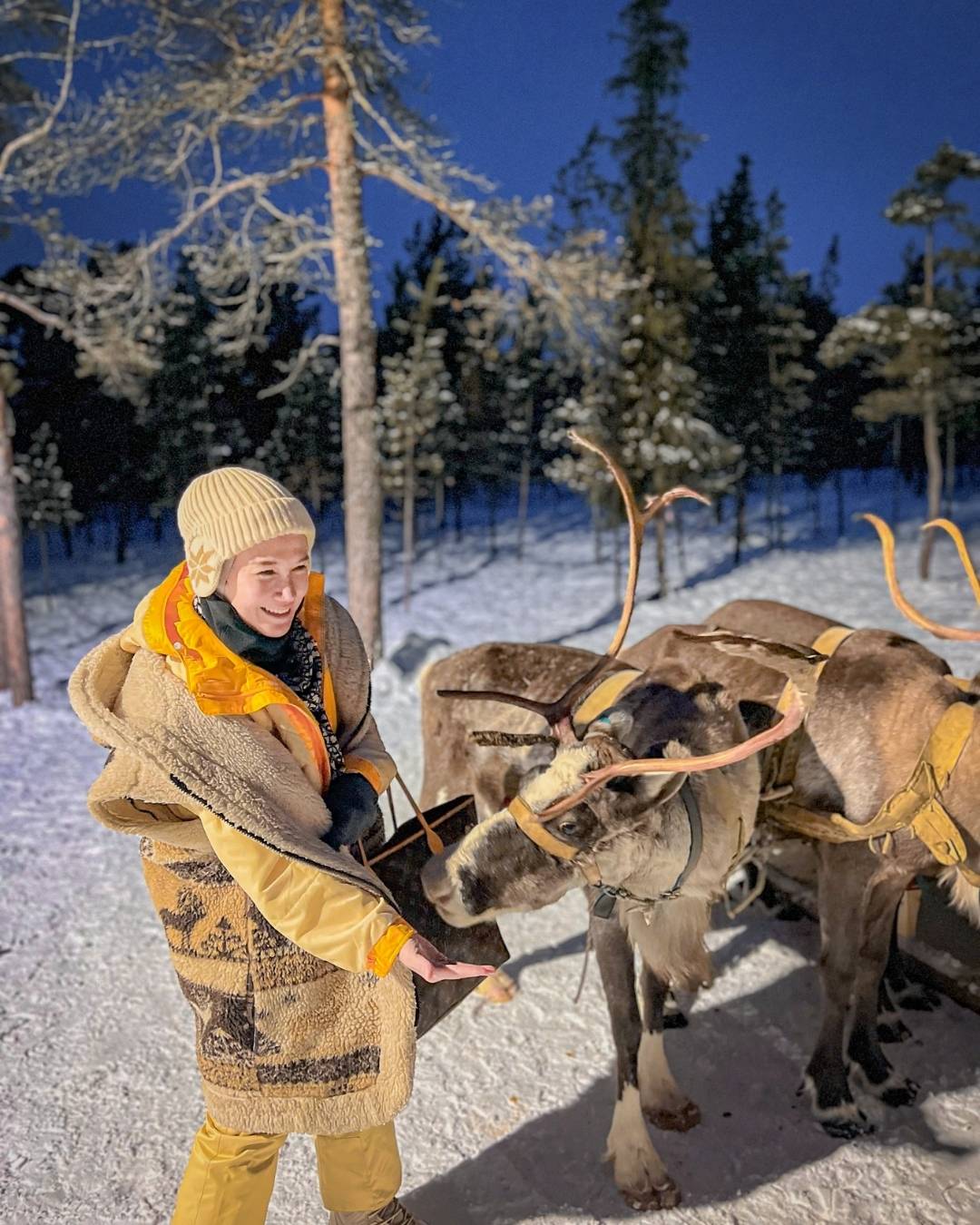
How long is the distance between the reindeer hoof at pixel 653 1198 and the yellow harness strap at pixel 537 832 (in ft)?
4.36

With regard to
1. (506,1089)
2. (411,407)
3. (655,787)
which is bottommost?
(506,1089)

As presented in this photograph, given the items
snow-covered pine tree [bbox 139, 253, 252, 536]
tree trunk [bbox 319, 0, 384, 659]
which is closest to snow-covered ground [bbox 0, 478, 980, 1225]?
tree trunk [bbox 319, 0, 384, 659]

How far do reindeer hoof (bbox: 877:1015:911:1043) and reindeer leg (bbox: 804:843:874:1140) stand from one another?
503 mm

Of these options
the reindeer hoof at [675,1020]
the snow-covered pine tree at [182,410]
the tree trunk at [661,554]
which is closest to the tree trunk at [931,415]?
the tree trunk at [661,554]

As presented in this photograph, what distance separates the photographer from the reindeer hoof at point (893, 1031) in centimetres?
344

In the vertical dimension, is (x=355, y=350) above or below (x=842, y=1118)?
above

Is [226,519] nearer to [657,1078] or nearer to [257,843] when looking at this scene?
[257,843]

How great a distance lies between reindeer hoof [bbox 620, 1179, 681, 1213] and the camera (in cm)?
261

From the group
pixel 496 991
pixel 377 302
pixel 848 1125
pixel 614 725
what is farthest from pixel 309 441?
pixel 848 1125

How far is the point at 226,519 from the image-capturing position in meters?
1.66

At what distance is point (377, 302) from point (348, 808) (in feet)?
65.4

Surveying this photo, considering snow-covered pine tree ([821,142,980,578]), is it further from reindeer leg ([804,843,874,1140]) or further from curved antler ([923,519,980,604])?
reindeer leg ([804,843,874,1140])

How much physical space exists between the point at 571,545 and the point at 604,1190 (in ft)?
88.0

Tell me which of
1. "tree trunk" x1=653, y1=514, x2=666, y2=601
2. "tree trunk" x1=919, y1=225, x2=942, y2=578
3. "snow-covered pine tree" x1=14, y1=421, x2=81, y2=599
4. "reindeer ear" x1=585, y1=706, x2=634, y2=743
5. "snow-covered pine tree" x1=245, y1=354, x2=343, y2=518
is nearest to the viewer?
"reindeer ear" x1=585, y1=706, x2=634, y2=743
